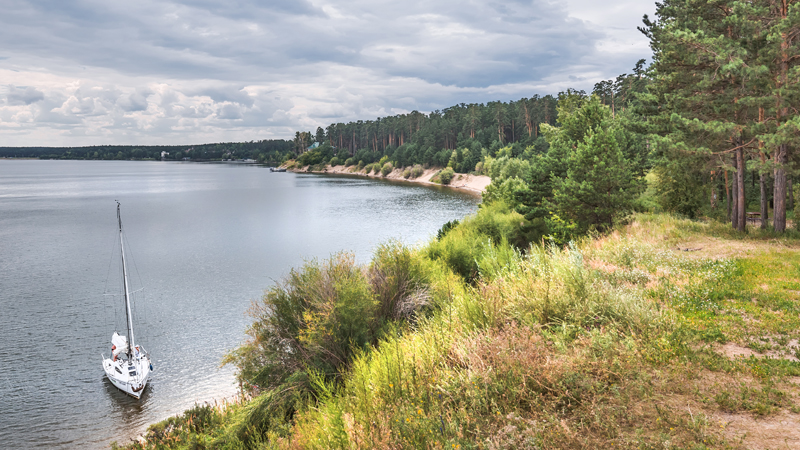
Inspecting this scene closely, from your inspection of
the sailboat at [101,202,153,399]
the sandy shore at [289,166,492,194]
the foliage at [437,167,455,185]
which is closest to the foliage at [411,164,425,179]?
the sandy shore at [289,166,492,194]

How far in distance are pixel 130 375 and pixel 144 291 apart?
15639 mm

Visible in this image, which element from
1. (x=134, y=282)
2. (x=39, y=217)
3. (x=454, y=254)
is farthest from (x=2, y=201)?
(x=454, y=254)

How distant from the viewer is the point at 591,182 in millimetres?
28062

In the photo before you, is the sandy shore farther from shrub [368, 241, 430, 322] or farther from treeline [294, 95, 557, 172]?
shrub [368, 241, 430, 322]

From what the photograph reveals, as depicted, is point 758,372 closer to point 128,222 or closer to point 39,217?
point 128,222

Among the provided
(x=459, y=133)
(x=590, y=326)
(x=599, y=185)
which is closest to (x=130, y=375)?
(x=590, y=326)

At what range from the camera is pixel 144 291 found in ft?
115

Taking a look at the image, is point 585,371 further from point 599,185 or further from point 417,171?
point 417,171

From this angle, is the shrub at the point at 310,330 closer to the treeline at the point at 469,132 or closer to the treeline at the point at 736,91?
A: the treeline at the point at 736,91

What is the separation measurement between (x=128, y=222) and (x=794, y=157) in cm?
7624

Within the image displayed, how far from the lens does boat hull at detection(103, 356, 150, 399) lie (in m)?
21.2

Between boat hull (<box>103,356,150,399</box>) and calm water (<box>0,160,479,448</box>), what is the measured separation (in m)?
0.50

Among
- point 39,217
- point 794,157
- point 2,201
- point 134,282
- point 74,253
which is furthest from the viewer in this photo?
point 2,201

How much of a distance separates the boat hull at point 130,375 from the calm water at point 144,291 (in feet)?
1.65
